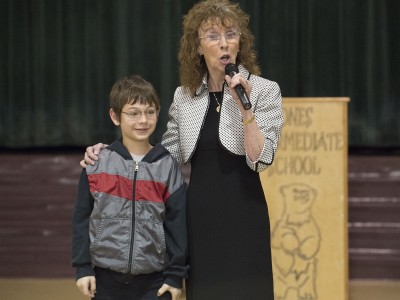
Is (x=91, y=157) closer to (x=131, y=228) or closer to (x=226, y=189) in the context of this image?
(x=131, y=228)

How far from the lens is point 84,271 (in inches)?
86.3

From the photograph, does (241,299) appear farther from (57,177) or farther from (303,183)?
(57,177)

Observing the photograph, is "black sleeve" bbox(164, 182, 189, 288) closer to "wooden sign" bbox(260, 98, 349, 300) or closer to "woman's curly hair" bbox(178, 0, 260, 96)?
"woman's curly hair" bbox(178, 0, 260, 96)

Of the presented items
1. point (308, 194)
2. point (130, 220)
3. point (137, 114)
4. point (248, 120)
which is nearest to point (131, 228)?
point (130, 220)

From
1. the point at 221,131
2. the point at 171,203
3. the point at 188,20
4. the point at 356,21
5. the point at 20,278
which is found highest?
the point at 356,21

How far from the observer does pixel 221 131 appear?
2.23m

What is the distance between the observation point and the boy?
7.14ft

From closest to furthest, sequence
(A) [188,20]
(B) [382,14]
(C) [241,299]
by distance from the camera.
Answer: (C) [241,299], (A) [188,20], (B) [382,14]

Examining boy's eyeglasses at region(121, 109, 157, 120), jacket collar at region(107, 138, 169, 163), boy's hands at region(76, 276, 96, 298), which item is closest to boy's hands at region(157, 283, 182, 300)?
boy's hands at region(76, 276, 96, 298)

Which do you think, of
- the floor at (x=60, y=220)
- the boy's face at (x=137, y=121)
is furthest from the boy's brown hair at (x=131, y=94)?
the floor at (x=60, y=220)

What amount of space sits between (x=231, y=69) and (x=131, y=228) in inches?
20.7

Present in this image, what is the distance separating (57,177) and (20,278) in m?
0.76

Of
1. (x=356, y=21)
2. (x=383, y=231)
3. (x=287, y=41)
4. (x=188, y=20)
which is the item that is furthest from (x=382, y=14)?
(x=188, y=20)

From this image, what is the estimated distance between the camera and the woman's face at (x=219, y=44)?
2250 mm
